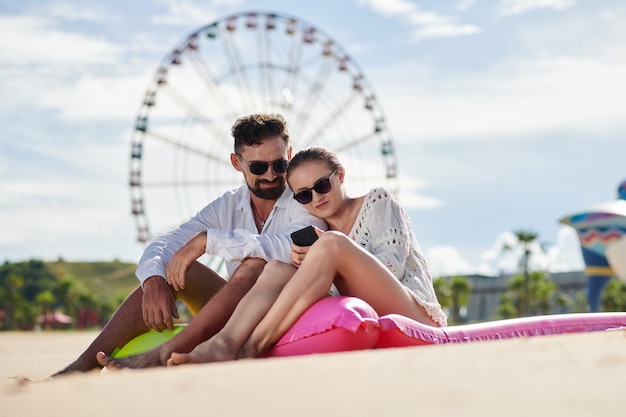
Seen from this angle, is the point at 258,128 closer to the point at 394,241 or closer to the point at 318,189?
the point at 318,189

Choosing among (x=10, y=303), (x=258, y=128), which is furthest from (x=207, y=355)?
(x=10, y=303)

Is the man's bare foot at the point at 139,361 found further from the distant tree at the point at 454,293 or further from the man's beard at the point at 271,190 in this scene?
the distant tree at the point at 454,293

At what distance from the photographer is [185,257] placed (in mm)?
4738

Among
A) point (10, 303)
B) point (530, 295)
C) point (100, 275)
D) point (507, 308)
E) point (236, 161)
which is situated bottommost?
point (507, 308)

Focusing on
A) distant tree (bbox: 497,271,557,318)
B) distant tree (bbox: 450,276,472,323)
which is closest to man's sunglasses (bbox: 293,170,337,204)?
distant tree (bbox: 497,271,557,318)

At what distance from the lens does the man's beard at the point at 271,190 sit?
5.20m

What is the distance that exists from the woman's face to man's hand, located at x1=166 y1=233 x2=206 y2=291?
1.93ft

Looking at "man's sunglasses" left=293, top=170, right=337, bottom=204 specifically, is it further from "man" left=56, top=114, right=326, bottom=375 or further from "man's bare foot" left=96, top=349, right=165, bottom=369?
"man's bare foot" left=96, top=349, right=165, bottom=369

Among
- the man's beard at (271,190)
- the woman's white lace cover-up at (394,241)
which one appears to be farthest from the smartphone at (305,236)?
the man's beard at (271,190)

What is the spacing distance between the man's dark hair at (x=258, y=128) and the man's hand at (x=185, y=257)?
78cm

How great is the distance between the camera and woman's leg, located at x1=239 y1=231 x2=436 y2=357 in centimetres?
406

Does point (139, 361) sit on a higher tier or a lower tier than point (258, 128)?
lower

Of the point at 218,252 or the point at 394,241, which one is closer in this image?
the point at 394,241

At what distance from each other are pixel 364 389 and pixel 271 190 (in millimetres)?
2881
